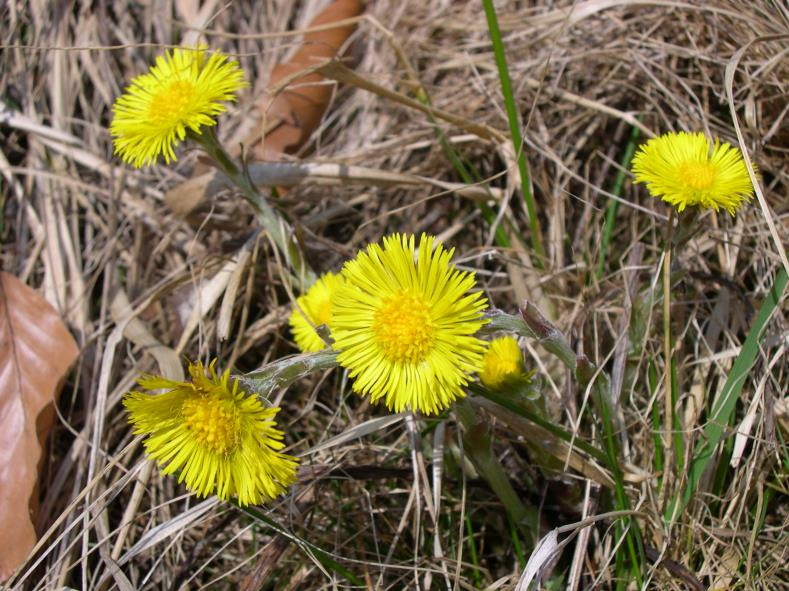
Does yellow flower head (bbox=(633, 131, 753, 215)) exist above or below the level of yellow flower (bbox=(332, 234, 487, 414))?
above

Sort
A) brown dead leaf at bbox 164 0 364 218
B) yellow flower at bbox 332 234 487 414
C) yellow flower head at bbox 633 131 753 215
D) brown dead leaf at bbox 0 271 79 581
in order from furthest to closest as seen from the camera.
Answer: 1. brown dead leaf at bbox 164 0 364 218
2. brown dead leaf at bbox 0 271 79 581
3. yellow flower head at bbox 633 131 753 215
4. yellow flower at bbox 332 234 487 414

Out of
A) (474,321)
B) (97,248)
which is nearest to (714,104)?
(474,321)

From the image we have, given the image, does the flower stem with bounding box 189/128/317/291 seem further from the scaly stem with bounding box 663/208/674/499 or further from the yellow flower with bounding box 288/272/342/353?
the scaly stem with bounding box 663/208/674/499

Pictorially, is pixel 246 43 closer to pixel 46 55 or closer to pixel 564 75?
pixel 46 55

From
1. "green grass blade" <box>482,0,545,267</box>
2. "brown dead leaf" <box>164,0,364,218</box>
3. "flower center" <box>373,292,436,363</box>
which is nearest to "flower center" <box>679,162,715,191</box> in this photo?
"green grass blade" <box>482,0,545,267</box>

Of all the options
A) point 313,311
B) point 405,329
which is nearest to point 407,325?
point 405,329

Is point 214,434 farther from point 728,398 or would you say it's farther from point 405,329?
point 728,398

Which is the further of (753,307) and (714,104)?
(714,104)
